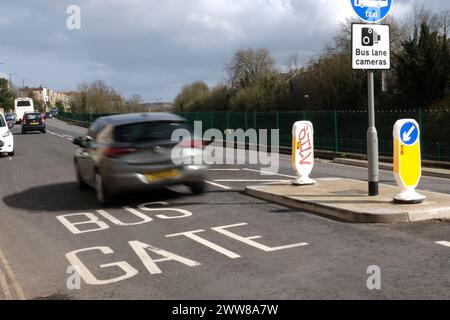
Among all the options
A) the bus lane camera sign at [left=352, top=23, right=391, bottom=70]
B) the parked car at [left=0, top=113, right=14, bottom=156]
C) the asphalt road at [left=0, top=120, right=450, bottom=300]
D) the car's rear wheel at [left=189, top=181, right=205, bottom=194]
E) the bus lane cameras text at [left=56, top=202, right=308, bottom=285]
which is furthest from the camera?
the parked car at [left=0, top=113, right=14, bottom=156]

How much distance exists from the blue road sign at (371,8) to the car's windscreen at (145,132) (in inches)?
145

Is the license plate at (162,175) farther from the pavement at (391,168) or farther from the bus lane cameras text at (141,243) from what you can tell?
the pavement at (391,168)

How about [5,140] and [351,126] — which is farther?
[5,140]

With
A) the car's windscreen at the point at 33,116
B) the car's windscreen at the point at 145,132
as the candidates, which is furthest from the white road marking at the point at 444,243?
A: the car's windscreen at the point at 33,116

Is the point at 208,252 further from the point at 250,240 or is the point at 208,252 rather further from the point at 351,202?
the point at 351,202

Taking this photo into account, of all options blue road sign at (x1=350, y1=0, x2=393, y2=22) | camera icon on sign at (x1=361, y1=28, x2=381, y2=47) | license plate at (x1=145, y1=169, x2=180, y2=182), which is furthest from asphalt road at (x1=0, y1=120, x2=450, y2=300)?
blue road sign at (x1=350, y1=0, x2=393, y2=22)

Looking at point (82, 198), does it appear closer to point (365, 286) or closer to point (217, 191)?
point (217, 191)

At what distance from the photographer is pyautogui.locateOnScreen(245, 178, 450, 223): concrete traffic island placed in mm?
7562

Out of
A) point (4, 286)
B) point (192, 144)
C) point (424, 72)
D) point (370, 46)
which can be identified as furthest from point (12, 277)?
point (424, 72)

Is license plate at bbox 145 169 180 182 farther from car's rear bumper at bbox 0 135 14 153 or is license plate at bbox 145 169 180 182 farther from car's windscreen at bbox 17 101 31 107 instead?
car's windscreen at bbox 17 101 31 107

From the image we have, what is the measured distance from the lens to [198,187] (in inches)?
402

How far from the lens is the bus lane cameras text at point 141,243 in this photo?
591 centimetres

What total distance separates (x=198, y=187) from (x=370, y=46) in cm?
394

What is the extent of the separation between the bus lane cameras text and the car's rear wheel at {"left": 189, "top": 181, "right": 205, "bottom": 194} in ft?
2.33
